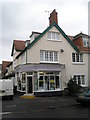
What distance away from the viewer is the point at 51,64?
22.5 meters

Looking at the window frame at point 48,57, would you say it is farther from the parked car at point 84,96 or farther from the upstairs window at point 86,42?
the parked car at point 84,96

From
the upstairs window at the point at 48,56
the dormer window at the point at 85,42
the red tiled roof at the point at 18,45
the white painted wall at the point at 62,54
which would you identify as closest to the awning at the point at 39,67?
the white painted wall at the point at 62,54

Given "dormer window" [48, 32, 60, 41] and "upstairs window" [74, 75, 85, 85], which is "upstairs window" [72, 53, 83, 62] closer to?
"upstairs window" [74, 75, 85, 85]

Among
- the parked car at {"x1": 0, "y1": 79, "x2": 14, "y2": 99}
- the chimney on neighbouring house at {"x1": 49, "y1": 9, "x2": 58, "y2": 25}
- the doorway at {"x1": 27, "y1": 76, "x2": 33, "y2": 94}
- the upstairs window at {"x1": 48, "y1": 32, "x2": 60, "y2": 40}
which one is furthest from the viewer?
the chimney on neighbouring house at {"x1": 49, "y1": 9, "x2": 58, "y2": 25}

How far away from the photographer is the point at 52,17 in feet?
87.4

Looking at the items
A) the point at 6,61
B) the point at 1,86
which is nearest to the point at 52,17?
the point at 1,86

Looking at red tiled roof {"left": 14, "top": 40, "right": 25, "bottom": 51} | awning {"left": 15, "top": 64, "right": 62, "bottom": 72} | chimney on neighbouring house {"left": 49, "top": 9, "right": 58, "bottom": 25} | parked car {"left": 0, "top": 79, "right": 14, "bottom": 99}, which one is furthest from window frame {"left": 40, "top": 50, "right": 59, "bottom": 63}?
red tiled roof {"left": 14, "top": 40, "right": 25, "bottom": 51}

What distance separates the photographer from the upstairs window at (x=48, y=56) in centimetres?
2292

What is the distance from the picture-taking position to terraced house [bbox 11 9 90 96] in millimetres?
22062

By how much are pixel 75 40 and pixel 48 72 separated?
8.22 metres

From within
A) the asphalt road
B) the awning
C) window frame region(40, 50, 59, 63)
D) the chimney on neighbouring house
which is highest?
the chimney on neighbouring house

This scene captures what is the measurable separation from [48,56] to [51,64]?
1.28 meters

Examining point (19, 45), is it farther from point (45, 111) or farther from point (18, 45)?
point (45, 111)

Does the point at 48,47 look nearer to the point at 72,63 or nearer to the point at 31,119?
the point at 72,63
